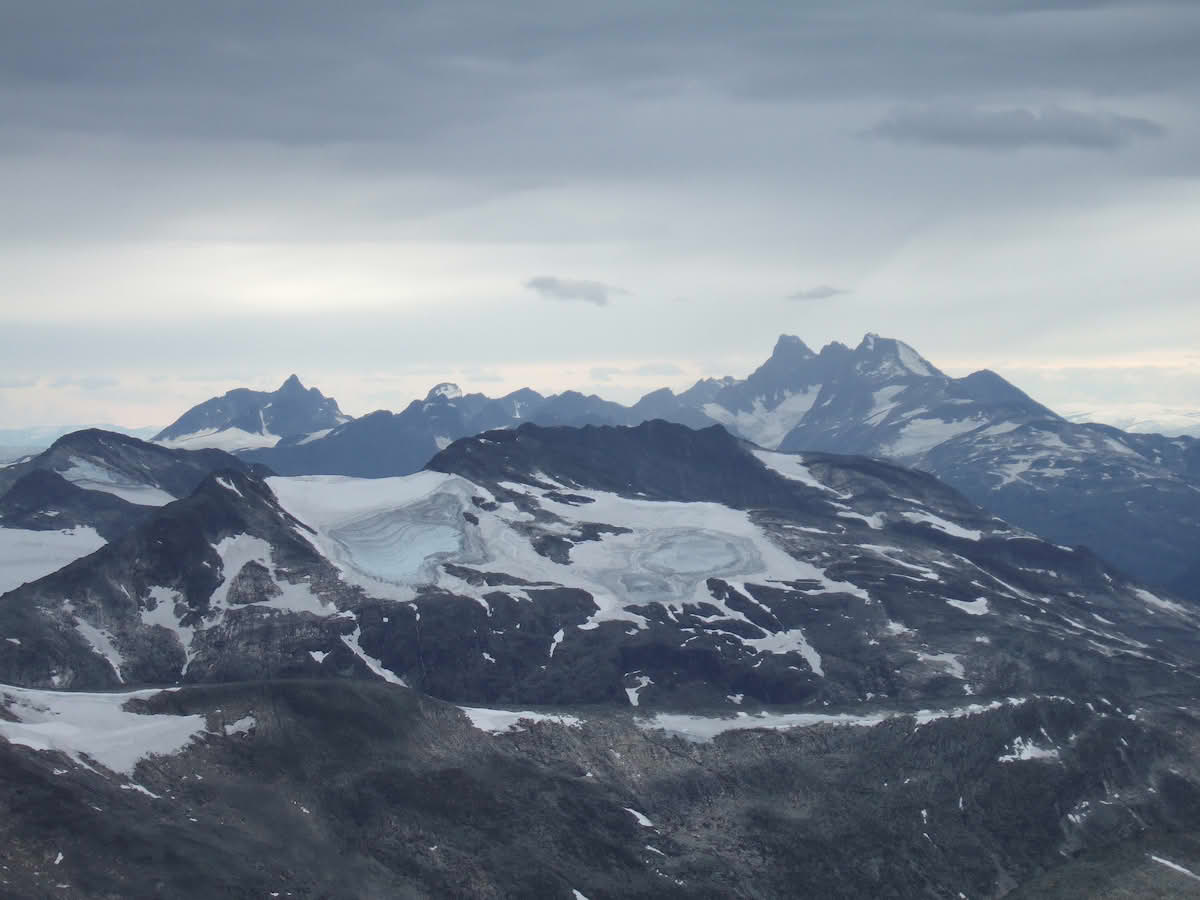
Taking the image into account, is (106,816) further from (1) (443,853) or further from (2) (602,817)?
(2) (602,817)

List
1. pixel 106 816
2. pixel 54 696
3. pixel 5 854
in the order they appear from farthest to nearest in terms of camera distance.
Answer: pixel 54 696 → pixel 106 816 → pixel 5 854

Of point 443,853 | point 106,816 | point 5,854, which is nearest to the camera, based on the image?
point 5,854

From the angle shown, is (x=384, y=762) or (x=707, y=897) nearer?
(x=707, y=897)

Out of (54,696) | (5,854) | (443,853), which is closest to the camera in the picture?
(5,854)

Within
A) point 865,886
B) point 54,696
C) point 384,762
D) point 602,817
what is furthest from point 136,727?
point 865,886

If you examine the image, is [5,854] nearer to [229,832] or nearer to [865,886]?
[229,832]

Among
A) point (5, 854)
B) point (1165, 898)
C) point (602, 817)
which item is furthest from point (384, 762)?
point (1165, 898)

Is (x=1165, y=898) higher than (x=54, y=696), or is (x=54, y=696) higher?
(x=54, y=696)

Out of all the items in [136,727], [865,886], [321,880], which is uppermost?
[136,727]

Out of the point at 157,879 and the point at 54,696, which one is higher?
the point at 54,696
